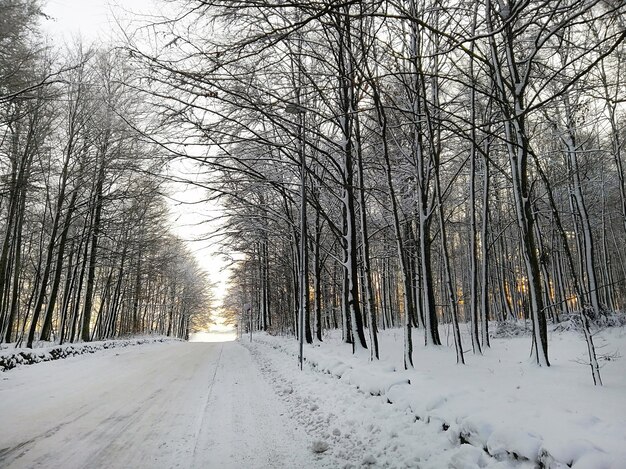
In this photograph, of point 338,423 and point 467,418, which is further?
point 338,423

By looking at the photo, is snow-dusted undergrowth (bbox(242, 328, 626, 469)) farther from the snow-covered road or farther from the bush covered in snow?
the bush covered in snow

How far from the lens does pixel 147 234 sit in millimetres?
22562

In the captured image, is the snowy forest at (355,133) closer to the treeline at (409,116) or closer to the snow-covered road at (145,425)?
the treeline at (409,116)

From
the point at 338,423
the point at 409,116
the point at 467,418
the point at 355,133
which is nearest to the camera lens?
the point at 467,418

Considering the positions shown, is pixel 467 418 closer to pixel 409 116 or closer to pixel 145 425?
pixel 145 425

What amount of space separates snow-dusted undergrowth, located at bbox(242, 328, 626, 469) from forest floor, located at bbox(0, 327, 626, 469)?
0.03 ft

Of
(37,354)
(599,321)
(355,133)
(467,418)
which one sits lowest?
(37,354)

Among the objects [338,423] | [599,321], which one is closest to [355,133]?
[338,423]

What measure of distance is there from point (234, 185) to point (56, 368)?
7379 millimetres

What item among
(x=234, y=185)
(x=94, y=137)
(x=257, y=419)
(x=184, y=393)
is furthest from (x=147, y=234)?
(x=257, y=419)

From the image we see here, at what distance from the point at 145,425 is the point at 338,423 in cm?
235

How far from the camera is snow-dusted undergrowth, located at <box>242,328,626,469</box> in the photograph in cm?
215

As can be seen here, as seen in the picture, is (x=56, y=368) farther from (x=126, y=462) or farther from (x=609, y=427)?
(x=609, y=427)

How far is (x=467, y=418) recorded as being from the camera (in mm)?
2809
